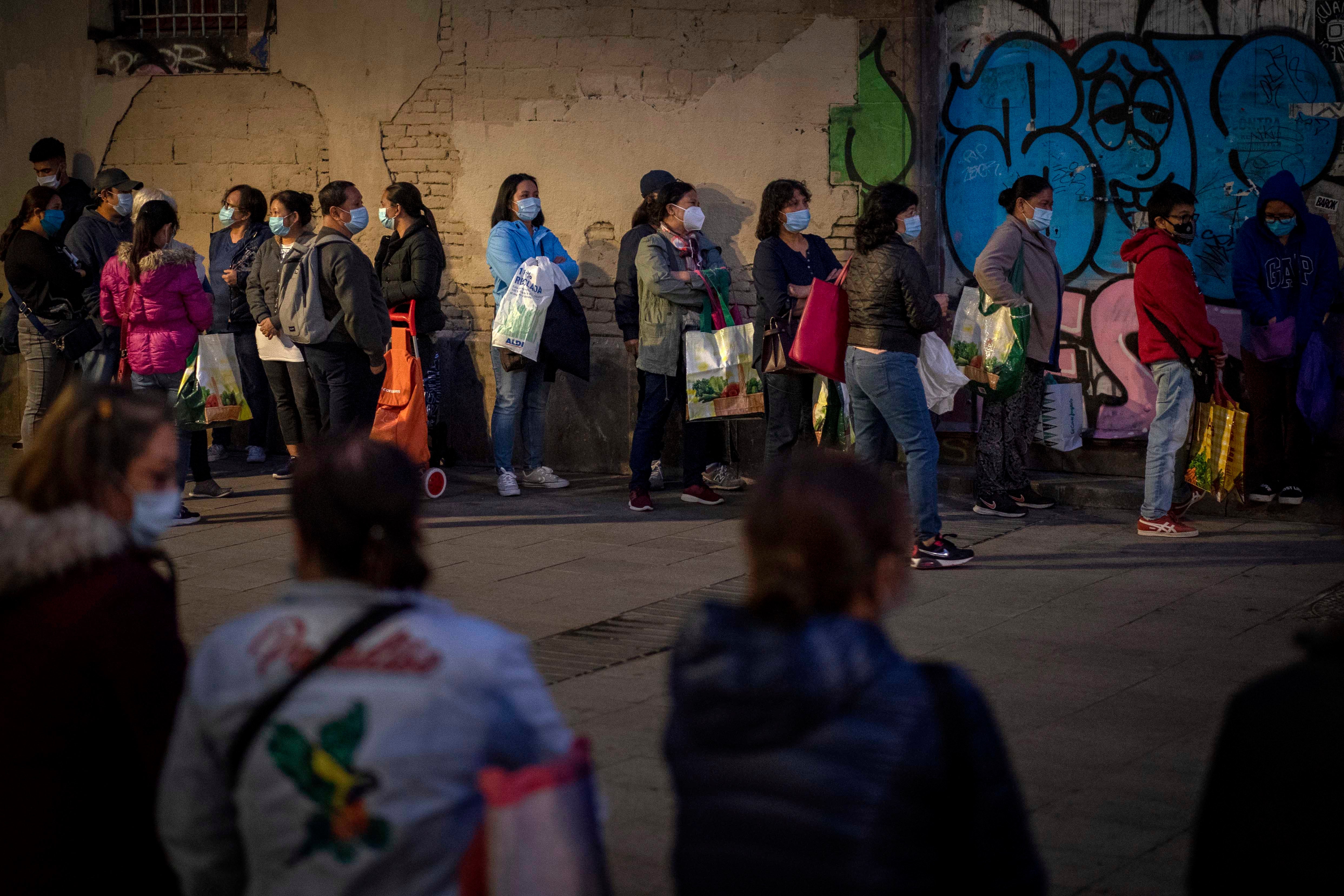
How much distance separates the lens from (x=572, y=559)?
763cm

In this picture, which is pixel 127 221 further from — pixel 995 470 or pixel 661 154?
pixel 995 470

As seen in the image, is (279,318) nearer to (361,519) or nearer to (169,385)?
(169,385)

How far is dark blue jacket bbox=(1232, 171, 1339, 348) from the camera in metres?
8.45

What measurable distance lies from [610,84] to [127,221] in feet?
11.0

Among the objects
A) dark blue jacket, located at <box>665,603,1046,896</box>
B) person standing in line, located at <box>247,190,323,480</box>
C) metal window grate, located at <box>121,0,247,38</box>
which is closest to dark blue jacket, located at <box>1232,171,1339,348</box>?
person standing in line, located at <box>247,190,323,480</box>

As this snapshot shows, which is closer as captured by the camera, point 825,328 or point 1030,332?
point 825,328

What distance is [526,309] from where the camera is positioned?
9359 mm

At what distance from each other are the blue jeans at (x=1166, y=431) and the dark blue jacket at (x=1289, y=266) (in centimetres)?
93

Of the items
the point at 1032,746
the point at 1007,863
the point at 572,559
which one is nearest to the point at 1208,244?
the point at 572,559

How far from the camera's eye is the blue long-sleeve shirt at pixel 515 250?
9.49 m

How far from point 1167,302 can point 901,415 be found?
1.74 meters

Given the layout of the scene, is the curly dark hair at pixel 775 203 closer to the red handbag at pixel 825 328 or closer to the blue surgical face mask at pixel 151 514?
the red handbag at pixel 825 328

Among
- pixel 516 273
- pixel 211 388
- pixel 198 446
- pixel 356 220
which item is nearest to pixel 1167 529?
pixel 516 273

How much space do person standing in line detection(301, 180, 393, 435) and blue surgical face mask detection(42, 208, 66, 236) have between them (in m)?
1.65
